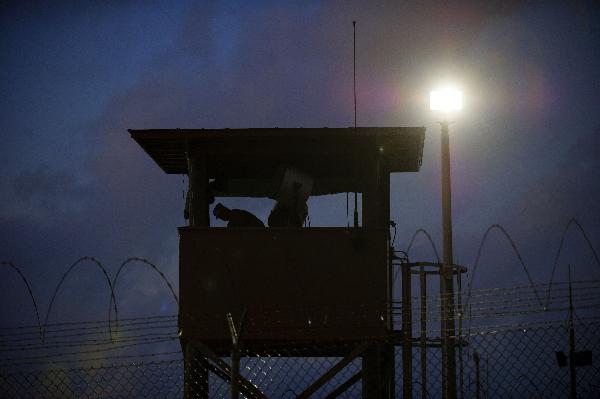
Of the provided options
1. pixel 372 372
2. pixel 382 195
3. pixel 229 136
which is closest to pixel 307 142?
pixel 229 136

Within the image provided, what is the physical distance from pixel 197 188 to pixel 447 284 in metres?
5.43

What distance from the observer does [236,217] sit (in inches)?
581

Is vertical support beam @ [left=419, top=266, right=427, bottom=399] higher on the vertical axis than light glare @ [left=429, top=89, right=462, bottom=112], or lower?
lower

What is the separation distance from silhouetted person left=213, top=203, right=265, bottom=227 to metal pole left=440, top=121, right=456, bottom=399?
Result: 3.82 m

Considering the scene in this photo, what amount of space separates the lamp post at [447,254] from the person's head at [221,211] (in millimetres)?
4450

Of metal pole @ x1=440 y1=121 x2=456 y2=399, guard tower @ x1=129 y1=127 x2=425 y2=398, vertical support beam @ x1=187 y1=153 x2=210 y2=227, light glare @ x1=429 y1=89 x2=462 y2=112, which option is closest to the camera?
metal pole @ x1=440 y1=121 x2=456 y2=399

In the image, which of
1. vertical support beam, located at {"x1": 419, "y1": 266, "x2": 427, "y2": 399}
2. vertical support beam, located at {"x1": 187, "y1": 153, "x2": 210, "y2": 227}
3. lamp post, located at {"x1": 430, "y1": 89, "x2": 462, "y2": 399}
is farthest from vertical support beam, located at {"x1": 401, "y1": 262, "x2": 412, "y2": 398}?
vertical support beam, located at {"x1": 187, "y1": 153, "x2": 210, "y2": 227}

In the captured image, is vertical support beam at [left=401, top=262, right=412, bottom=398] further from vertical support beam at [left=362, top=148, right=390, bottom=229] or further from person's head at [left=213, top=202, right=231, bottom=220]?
person's head at [left=213, top=202, right=231, bottom=220]

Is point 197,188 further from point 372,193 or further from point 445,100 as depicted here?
point 445,100

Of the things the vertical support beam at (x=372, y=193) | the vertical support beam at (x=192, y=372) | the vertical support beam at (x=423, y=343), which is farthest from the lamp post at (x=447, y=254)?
the vertical support beam at (x=192, y=372)

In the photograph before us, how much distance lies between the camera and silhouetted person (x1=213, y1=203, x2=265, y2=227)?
48.3 ft

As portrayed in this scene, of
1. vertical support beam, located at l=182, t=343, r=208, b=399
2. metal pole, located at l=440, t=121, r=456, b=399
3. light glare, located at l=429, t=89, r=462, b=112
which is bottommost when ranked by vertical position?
vertical support beam, located at l=182, t=343, r=208, b=399

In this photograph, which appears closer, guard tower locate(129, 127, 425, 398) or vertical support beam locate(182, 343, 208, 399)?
vertical support beam locate(182, 343, 208, 399)

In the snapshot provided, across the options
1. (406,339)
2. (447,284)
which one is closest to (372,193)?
(447,284)
